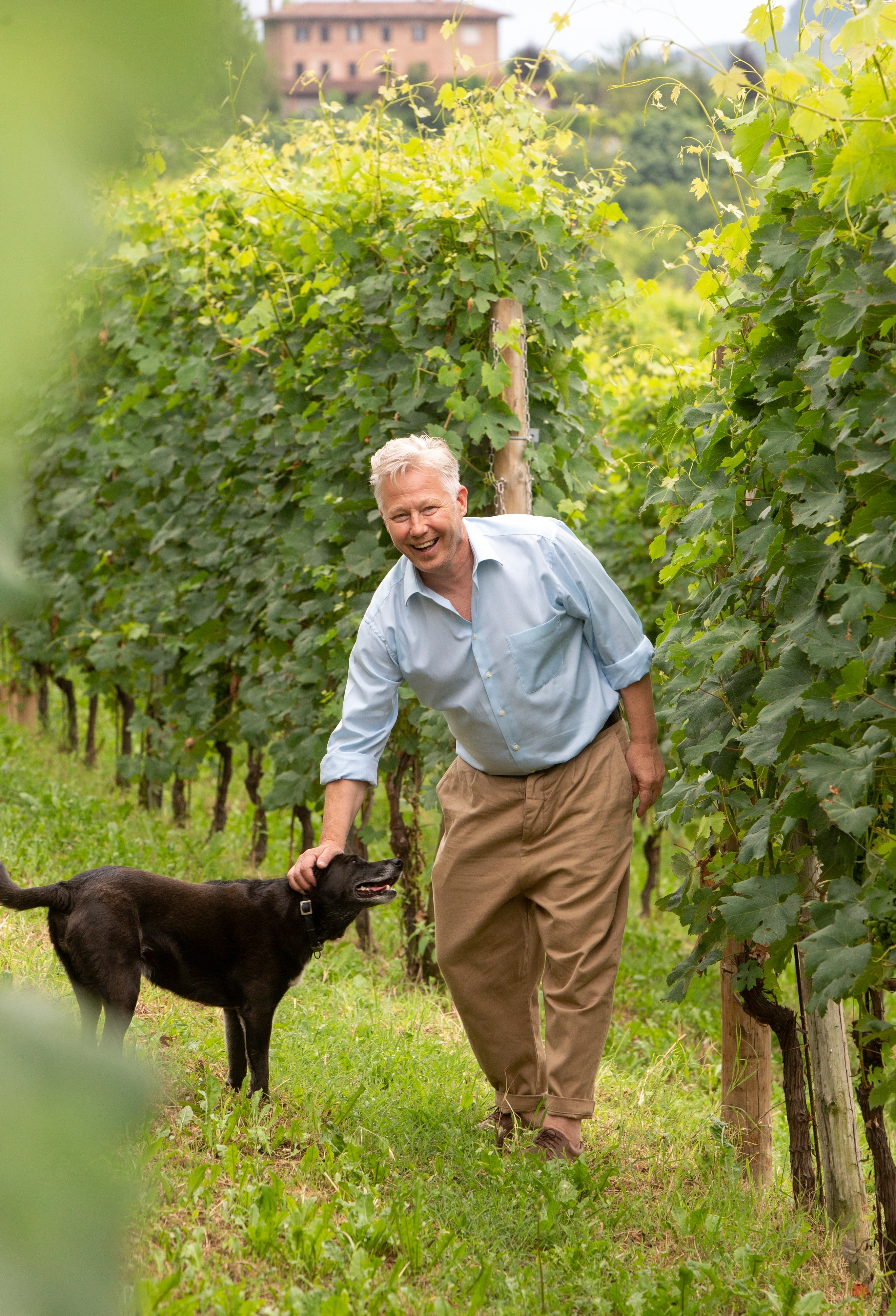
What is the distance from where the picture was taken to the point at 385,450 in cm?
338

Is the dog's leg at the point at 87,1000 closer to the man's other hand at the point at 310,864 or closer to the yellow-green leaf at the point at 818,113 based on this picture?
the man's other hand at the point at 310,864

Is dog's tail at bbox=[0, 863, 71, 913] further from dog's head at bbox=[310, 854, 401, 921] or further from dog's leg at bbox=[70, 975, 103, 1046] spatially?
dog's head at bbox=[310, 854, 401, 921]

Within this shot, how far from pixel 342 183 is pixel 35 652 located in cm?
503

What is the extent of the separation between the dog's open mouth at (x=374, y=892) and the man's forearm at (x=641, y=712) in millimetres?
852

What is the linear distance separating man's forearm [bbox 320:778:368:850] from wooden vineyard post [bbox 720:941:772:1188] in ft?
3.84

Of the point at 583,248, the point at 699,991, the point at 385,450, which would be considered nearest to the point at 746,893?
the point at 385,450

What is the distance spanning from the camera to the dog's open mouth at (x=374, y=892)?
11.0 feet

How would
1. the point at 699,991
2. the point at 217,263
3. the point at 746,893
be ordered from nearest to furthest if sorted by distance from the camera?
the point at 746,893 < the point at 217,263 < the point at 699,991

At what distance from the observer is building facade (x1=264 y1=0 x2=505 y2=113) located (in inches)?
16.3

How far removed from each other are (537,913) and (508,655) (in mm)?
805

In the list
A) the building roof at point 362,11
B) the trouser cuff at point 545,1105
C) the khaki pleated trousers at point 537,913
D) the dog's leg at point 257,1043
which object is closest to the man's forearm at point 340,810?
the khaki pleated trousers at point 537,913

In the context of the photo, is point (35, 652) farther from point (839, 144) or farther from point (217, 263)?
point (839, 144)

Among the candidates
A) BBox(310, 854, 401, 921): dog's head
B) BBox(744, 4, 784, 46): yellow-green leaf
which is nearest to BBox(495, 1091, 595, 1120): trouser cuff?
BBox(310, 854, 401, 921): dog's head

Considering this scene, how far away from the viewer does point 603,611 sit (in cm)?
341
